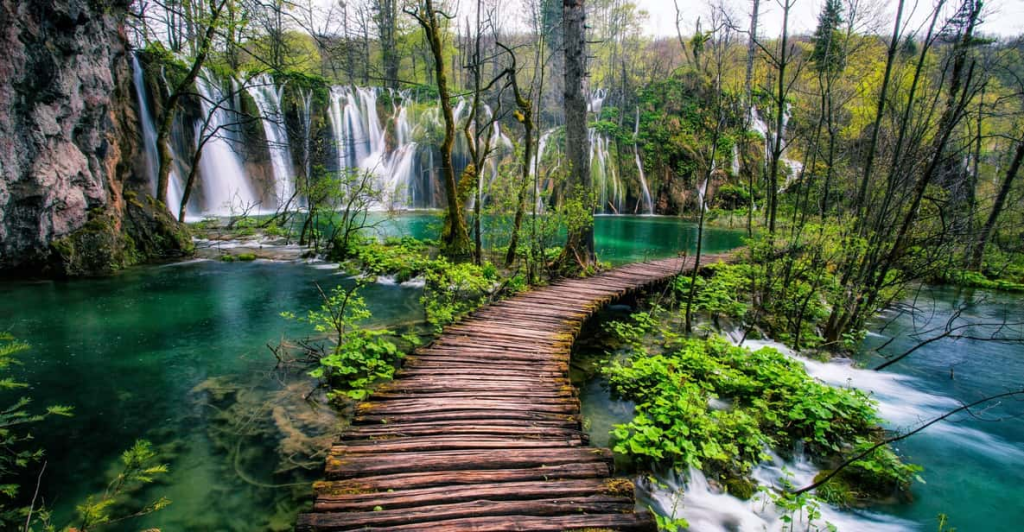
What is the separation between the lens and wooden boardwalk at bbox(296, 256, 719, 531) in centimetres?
262

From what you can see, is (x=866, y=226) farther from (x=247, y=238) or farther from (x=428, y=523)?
(x=247, y=238)

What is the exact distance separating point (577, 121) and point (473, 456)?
771 centimetres

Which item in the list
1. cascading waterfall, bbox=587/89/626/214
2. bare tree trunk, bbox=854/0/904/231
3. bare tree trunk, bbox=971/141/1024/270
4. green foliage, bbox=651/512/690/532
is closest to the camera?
green foliage, bbox=651/512/690/532

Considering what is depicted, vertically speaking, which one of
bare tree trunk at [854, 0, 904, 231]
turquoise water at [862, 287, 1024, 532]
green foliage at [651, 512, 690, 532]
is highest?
bare tree trunk at [854, 0, 904, 231]

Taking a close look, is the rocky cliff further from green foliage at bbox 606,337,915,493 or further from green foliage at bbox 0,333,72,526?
green foliage at bbox 606,337,915,493

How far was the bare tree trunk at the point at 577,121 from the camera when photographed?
884cm

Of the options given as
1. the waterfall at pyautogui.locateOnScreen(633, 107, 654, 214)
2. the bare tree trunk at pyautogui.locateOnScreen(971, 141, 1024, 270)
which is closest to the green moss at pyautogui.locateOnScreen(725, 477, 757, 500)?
the bare tree trunk at pyautogui.locateOnScreen(971, 141, 1024, 270)

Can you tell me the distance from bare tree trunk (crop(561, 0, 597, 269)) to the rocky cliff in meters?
10.4

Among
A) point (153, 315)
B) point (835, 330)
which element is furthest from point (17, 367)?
point (835, 330)

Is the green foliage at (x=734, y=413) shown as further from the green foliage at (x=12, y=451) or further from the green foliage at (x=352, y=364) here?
the green foliage at (x=12, y=451)

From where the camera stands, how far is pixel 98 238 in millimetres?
10875

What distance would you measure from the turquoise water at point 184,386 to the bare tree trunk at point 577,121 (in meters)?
3.64

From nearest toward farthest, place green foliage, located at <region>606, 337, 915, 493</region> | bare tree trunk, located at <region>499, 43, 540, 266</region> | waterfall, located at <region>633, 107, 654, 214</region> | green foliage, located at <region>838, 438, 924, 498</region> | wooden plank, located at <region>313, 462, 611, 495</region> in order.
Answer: wooden plank, located at <region>313, 462, 611, 495</region> → green foliage, located at <region>838, 438, 924, 498</region> → green foliage, located at <region>606, 337, 915, 493</region> → bare tree trunk, located at <region>499, 43, 540, 266</region> → waterfall, located at <region>633, 107, 654, 214</region>

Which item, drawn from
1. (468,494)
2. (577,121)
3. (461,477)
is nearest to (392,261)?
(577,121)
